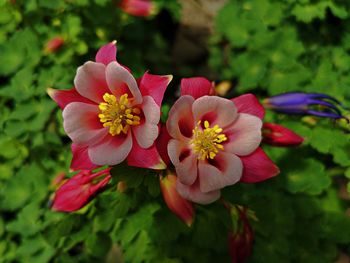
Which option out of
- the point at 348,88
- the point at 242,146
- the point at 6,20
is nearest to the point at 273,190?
the point at 348,88

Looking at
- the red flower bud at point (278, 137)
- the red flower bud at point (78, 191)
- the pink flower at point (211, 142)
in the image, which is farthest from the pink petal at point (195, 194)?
the red flower bud at point (278, 137)

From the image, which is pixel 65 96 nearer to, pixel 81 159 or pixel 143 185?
pixel 81 159

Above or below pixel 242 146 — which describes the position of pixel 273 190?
below

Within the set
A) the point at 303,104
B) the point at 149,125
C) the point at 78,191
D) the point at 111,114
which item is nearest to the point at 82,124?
the point at 111,114

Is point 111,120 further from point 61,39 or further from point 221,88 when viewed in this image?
point 221,88

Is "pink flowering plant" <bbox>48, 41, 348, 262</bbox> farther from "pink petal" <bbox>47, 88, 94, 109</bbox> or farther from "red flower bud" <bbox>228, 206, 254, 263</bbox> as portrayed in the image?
"red flower bud" <bbox>228, 206, 254, 263</bbox>
